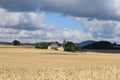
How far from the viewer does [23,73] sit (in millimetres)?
21453

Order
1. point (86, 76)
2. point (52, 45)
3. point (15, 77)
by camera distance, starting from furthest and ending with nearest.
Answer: point (52, 45) → point (86, 76) → point (15, 77)

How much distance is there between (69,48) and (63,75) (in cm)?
14581

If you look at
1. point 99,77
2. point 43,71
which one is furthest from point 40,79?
point 99,77

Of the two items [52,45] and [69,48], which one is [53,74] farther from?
[52,45]

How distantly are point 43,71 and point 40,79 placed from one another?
75.8 inches

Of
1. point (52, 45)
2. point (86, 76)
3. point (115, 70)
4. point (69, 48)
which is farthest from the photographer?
point (52, 45)

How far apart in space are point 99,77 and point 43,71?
319 cm

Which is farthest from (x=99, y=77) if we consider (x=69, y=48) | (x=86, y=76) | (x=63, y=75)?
(x=69, y=48)

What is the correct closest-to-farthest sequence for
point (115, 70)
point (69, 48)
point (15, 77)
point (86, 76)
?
point (15, 77) < point (86, 76) < point (115, 70) < point (69, 48)

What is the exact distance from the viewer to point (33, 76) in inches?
816

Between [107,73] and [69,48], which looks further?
[69,48]

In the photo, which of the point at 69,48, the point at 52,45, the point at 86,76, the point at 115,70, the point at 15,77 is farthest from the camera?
the point at 52,45

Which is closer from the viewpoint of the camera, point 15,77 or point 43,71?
point 15,77

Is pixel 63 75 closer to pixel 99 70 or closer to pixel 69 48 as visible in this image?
pixel 99 70
